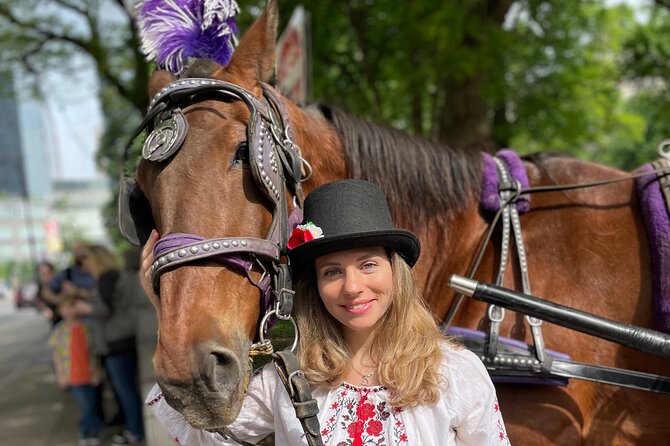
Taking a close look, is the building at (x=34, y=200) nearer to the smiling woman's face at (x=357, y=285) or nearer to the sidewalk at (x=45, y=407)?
the sidewalk at (x=45, y=407)

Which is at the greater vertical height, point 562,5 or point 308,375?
point 562,5

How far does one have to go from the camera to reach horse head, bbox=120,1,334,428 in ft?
4.95

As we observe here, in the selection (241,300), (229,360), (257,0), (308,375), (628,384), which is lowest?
(628,384)

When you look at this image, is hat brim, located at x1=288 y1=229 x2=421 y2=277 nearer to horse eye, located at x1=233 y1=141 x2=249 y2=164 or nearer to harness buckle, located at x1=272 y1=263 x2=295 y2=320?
harness buckle, located at x1=272 y1=263 x2=295 y2=320

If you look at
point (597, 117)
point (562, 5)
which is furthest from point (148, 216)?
point (597, 117)

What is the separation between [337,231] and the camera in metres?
1.65

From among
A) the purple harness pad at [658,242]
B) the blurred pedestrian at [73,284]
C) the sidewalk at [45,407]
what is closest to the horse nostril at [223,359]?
the purple harness pad at [658,242]

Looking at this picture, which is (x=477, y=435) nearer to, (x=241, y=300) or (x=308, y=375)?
(x=308, y=375)

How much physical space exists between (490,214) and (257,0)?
453 cm

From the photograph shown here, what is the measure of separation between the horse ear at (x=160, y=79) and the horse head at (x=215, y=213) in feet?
0.36

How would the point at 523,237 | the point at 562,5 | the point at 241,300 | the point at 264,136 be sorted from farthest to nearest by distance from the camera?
1. the point at 562,5
2. the point at 523,237
3. the point at 264,136
4. the point at 241,300

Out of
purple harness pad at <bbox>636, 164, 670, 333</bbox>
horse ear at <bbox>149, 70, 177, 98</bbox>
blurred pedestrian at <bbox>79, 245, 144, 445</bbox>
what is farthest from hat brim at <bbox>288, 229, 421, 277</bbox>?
blurred pedestrian at <bbox>79, 245, 144, 445</bbox>

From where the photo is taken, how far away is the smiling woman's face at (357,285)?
5.41ft

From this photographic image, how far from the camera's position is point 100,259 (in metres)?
6.58
